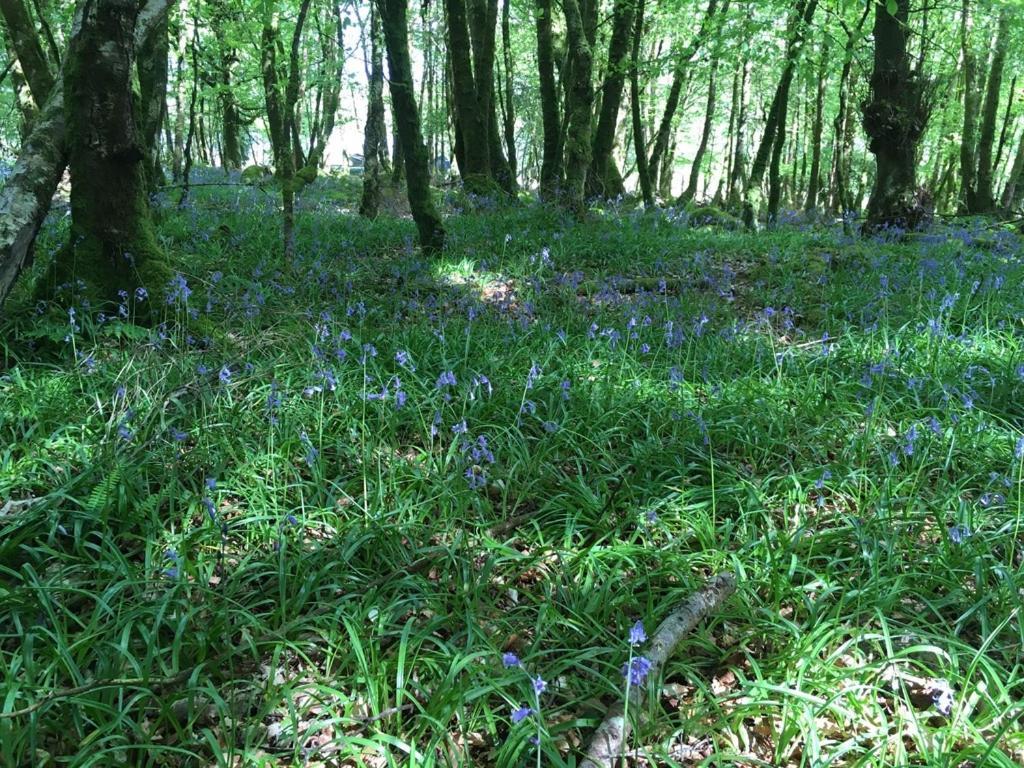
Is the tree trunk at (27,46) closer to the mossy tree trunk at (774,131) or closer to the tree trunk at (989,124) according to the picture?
the mossy tree trunk at (774,131)

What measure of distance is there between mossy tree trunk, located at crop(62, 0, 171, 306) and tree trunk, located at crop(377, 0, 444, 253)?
2901 mm

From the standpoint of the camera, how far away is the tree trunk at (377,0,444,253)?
6.57m

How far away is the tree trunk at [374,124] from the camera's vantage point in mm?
7855

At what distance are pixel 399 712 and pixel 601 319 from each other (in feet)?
12.5

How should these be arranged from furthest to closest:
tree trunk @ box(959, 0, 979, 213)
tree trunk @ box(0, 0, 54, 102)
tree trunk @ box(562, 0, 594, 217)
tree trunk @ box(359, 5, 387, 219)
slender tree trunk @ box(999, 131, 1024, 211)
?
slender tree trunk @ box(999, 131, 1024, 211), tree trunk @ box(959, 0, 979, 213), tree trunk @ box(562, 0, 594, 217), tree trunk @ box(359, 5, 387, 219), tree trunk @ box(0, 0, 54, 102)

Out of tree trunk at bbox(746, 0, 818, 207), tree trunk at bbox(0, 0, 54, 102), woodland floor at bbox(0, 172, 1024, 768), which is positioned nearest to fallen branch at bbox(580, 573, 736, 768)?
woodland floor at bbox(0, 172, 1024, 768)

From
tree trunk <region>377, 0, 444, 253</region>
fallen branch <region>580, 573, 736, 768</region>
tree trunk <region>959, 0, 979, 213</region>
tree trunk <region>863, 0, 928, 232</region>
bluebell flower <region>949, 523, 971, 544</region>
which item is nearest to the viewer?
fallen branch <region>580, 573, 736, 768</region>

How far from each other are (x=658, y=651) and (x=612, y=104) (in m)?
11.6

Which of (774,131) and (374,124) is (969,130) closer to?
(774,131)

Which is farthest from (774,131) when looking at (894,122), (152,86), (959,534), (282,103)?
(959,534)

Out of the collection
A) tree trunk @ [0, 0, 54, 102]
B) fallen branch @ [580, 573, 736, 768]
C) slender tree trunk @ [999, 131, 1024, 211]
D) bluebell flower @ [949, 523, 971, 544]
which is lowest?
fallen branch @ [580, 573, 736, 768]

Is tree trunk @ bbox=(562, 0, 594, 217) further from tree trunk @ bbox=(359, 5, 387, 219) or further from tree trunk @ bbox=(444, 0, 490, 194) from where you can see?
tree trunk @ bbox=(444, 0, 490, 194)

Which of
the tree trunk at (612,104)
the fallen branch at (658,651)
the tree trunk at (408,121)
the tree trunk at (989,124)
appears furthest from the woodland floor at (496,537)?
the tree trunk at (989,124)

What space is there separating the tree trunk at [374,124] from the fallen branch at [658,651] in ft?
24.2
